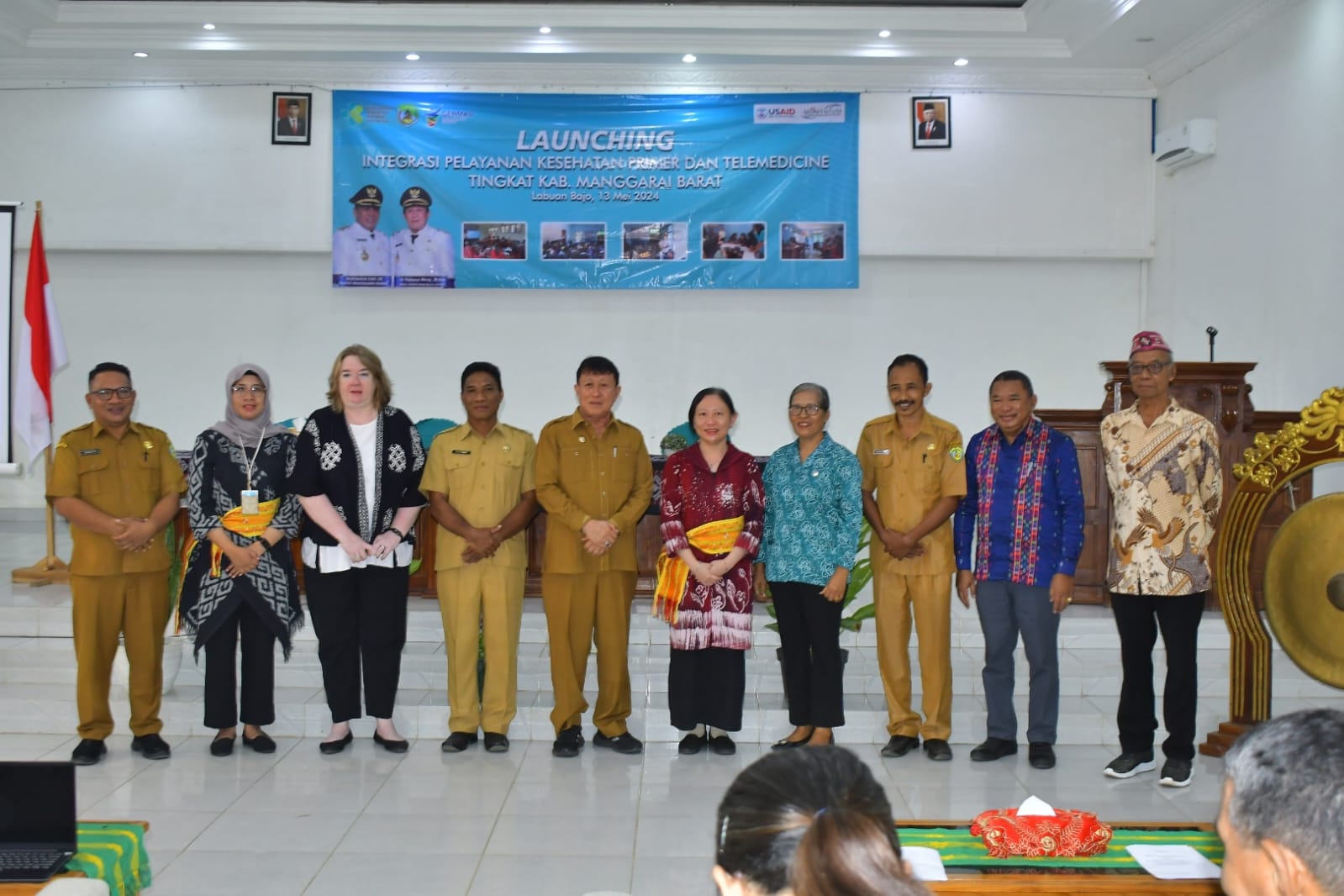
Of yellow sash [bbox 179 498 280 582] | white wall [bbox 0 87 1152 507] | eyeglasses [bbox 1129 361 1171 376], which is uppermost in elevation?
white wall [bbox 0 87 1152 507]

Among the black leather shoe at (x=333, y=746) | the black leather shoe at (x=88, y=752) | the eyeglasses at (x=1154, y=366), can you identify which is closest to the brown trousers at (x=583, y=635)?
the black leather shoe at (x=333, y=746)

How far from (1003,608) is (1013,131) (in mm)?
4809

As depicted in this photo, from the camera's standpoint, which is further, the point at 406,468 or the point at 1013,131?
the point at 1013,131

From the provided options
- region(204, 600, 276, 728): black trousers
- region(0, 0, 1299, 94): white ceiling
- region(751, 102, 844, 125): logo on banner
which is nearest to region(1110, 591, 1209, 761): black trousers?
region(204, 600, 276, 728): black trousers

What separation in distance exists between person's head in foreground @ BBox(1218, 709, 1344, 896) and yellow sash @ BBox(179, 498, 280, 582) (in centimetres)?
372

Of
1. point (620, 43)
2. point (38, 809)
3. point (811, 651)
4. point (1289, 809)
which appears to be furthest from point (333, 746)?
point (620, 43)

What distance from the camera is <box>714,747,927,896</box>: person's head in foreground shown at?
1.09m

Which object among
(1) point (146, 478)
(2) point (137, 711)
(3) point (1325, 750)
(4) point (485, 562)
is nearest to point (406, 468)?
(4) point (485, 562)

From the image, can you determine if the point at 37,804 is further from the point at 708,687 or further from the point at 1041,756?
the point at 1041,756

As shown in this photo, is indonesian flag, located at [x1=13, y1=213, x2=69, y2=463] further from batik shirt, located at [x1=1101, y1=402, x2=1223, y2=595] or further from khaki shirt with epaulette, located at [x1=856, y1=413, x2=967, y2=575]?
batik shirt, located at [x1=1101, y1=402, x2=1223, y2=595]

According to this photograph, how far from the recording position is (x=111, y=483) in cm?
433

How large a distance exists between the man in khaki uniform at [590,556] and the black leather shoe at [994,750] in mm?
1238

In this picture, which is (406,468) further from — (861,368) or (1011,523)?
(861,368)

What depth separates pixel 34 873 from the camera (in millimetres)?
2045
